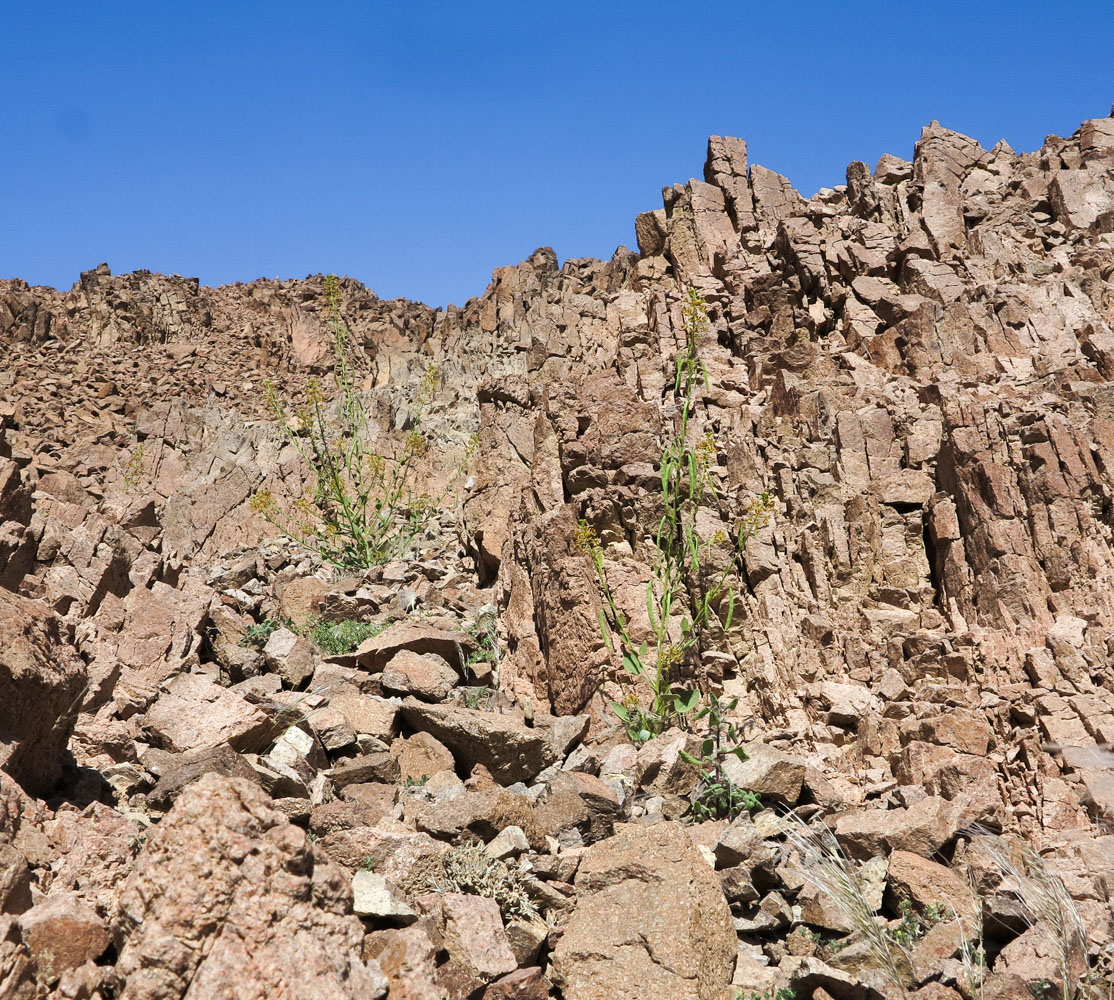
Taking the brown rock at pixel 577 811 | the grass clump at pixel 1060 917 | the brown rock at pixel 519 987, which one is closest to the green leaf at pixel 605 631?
the brown rock at pixel 577 811

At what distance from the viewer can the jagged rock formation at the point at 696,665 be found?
390 cm

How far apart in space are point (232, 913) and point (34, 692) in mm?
1805

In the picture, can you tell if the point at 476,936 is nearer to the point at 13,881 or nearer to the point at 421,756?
the point at 13,881

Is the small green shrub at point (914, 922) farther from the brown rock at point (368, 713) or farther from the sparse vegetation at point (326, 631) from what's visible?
the sparse vegetation at point (326, 631)

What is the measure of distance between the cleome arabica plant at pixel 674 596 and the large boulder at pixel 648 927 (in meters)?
2.24

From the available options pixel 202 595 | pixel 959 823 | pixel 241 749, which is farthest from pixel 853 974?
pixel 202 595

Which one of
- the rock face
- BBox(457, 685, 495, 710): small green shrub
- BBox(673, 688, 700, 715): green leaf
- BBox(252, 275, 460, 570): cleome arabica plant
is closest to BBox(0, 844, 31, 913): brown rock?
the rock face

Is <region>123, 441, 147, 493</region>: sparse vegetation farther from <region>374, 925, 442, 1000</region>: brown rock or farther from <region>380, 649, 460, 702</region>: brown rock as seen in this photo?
<region>374, 925, 442, 1000</region>: brown rock

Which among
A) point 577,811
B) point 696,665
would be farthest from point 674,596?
point 577,811

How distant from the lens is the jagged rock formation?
3.90 m

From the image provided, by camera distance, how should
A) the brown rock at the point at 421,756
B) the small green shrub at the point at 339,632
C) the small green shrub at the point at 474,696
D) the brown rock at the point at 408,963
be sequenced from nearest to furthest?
1. the brown rock at the point at 408,963
2. the brown rock at the point at 421,756
3. the small green shrub at the point at 474,696
4. the small green shrub at the point at 339,632

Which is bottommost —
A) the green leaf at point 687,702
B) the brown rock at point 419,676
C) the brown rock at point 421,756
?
the brown rock at point 421,756

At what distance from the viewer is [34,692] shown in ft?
14.0

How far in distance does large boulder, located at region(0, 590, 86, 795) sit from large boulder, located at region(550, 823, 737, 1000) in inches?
101
